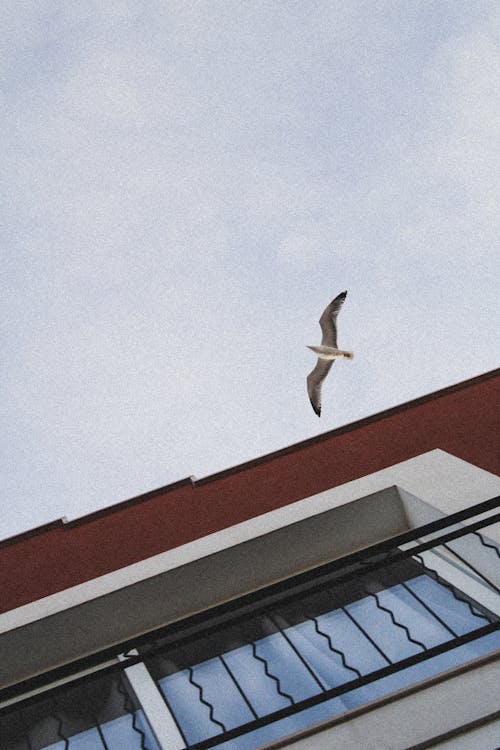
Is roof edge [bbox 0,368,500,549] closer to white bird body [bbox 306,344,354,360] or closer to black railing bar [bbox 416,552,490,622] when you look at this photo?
white bird body [bbox 306,344,354,360]

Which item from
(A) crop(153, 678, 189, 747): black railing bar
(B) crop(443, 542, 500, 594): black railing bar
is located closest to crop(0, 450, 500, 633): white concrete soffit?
(B) crop(443, 542, 500, 594): black railing bar

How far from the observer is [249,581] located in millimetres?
4723

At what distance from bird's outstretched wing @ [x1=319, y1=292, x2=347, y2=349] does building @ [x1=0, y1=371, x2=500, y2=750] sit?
3.70ft

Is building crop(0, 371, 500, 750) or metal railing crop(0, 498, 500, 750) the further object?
metal railing crop(0, 498, 500, 750)

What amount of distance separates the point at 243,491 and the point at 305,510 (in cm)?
70

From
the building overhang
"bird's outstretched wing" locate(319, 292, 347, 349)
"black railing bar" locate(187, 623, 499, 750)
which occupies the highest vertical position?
"bird's outstretched wing" locate(319, 292, 347, 349)

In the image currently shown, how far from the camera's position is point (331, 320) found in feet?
21.5

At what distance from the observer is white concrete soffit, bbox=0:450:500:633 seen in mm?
4434

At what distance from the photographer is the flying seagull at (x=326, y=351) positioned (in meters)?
6.55

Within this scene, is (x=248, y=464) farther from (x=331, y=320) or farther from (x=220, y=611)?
(x=220, y=611)

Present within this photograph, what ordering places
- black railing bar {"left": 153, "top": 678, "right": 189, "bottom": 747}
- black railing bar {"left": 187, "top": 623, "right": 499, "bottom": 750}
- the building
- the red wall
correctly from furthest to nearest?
the red wall, black railing bar {"left": 153, "top": 678, "right": 189, "bottom": 747}, the building, black railing bar {"left": 187, "top": 623, "right": 499, "bottom": 750}

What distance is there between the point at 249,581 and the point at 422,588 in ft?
3.99

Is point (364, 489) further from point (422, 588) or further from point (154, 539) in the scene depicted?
point (154, 539)

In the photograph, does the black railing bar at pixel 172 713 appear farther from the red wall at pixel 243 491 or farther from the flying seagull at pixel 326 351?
the flying seagull at pixel 326 351
